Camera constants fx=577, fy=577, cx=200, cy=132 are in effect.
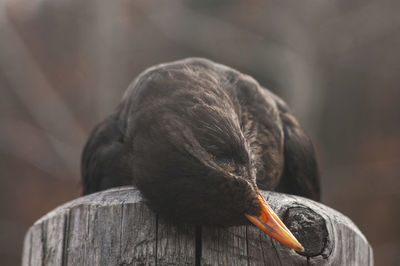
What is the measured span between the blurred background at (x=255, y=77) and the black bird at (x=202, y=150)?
22.4ft

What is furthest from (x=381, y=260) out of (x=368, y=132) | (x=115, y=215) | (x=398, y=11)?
(x=115, y=215)

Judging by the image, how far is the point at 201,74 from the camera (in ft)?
10.2

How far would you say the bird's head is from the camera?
2.23 metres

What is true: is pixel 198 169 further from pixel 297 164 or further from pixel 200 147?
pixel 297 164

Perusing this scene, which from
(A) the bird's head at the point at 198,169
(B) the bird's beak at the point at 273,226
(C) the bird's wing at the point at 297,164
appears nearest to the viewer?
(B) the bird's beak at the point at 273,226

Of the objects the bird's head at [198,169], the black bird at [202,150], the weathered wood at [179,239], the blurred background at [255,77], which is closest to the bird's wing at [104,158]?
the black bird at [202,150]

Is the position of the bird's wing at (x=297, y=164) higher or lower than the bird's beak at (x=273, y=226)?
higher

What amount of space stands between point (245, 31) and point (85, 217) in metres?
9.35

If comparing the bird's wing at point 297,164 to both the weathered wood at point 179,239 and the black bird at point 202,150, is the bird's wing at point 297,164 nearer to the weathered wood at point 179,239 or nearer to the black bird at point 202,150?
the black bird at point 202,150

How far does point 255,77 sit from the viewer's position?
35.9 ft

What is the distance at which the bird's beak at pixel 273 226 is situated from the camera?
82.7 inches

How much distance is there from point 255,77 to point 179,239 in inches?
351

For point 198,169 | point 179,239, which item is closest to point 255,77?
point 198,169

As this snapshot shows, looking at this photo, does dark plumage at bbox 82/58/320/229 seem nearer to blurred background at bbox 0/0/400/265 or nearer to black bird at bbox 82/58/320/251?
black bird at bbox 82/58/320/251
